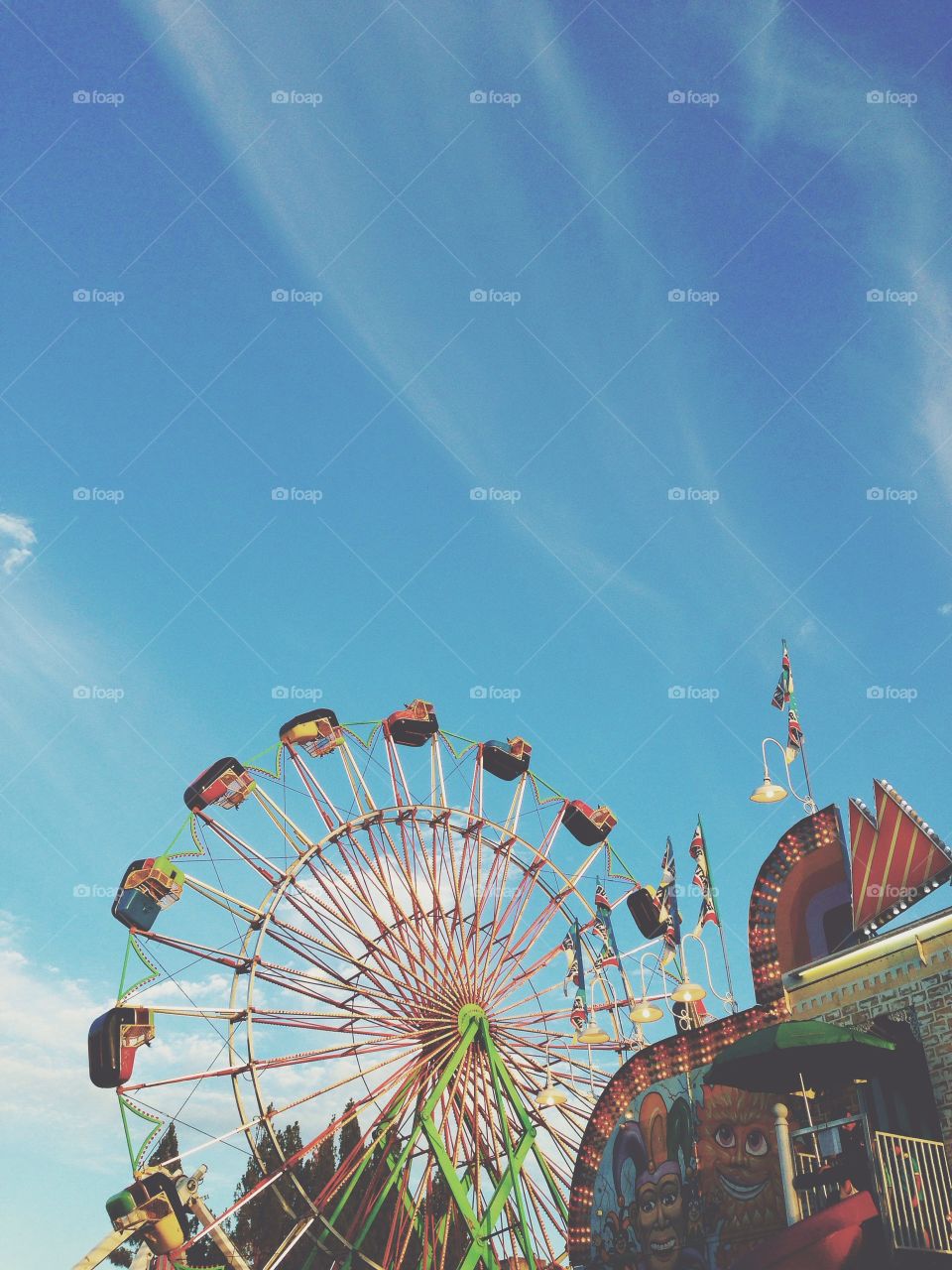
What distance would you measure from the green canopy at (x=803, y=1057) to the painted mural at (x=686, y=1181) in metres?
1.61

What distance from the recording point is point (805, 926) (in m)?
15.5

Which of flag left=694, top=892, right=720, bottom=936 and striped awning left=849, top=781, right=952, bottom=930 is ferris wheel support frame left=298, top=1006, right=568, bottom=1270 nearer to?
flag left=694, top=892, right=720, bottom=936

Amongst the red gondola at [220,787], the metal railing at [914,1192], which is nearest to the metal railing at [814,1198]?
the metal railing at [914,1192]

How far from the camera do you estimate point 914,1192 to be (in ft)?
38.1

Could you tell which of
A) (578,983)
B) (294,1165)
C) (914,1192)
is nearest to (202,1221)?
(294,1165)

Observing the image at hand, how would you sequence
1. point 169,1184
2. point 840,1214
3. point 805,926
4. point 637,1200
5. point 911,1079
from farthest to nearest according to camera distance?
point 169,1184 < point 637,1200 < point 805,926 < point 911,1079 < point 840,1214

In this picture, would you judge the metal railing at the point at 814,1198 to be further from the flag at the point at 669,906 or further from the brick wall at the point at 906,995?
the flag at the point at 669,906

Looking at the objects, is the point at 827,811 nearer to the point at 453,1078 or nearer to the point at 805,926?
the point at 805,926

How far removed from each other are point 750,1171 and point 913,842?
497cm

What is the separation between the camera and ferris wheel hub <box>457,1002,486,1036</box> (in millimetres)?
22641

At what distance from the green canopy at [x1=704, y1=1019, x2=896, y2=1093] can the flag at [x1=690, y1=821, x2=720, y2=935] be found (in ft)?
14.2

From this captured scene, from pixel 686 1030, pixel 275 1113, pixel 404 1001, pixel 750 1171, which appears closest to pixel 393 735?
pixel 404 1001

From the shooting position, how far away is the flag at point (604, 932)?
2238 cm

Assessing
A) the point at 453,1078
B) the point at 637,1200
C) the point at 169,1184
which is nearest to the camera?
the point at 637,1200
